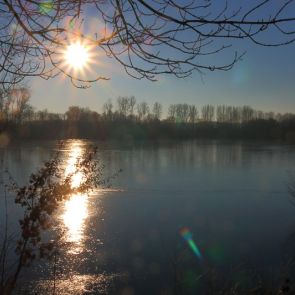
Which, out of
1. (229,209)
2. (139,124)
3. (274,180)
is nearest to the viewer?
(229,209)

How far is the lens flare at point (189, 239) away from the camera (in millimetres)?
8361

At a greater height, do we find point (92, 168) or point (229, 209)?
point (92, 168)

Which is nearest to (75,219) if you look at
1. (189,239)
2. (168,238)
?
(168,238)

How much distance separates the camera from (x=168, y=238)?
9109 mm

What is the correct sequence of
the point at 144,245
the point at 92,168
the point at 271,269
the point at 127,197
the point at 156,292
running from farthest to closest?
the point at 127,197
the point at 144,245
the point at 271,269
the point at 156,292
the point at 92,168

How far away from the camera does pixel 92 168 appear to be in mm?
A: 3580

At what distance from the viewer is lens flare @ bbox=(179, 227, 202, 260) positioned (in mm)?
8361

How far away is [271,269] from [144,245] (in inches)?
92.1

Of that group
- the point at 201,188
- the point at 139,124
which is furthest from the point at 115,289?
the point at 139,124

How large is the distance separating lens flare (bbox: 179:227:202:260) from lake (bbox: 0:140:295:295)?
40mm

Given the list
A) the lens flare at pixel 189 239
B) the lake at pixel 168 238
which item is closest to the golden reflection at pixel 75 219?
the lake at pixel 168 238

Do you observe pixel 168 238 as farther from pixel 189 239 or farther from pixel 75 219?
pixel 75 219

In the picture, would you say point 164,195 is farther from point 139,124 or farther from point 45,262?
point 139,124

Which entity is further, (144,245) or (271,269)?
(144,245)
